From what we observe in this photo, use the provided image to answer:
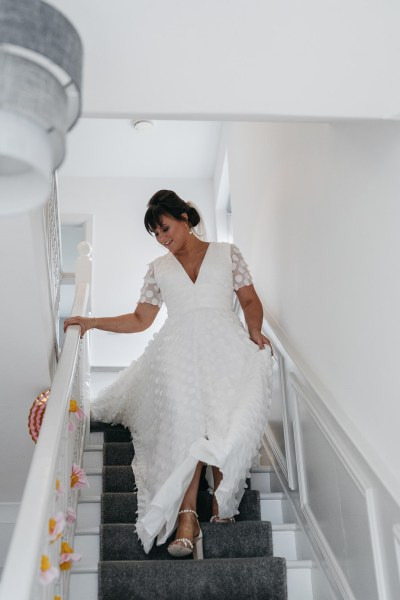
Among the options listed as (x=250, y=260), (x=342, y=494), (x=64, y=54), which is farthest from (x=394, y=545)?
(x=250, y=260)

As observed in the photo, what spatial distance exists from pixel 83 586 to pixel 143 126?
188 inches

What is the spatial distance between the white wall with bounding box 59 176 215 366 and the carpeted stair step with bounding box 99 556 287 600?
13.1 feet

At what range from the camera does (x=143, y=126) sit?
605 centimetres

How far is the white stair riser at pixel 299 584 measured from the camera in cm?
244

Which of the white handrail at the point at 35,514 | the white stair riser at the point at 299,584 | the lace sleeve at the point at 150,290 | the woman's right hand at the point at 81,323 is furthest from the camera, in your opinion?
the lace sleeve at the point at 150,290

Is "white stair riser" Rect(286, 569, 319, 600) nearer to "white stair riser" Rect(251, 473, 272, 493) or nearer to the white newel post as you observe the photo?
"white stair riser" Rect(251, 473, 272, 493)

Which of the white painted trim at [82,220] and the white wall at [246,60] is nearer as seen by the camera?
the white wall at [246,60]

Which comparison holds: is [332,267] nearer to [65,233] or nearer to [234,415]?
[234,415]

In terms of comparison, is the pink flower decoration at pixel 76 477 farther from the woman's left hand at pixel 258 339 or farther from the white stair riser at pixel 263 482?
the white stair riser at pixel 263 482

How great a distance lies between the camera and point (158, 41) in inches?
65.2

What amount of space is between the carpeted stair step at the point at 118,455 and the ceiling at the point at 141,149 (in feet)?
12.3

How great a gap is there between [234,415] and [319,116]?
135 cm

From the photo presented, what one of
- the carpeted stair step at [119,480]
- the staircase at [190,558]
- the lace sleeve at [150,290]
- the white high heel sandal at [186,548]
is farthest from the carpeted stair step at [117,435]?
the white high heel sandal at [186,548]

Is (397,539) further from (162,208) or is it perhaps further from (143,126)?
(143,126)
